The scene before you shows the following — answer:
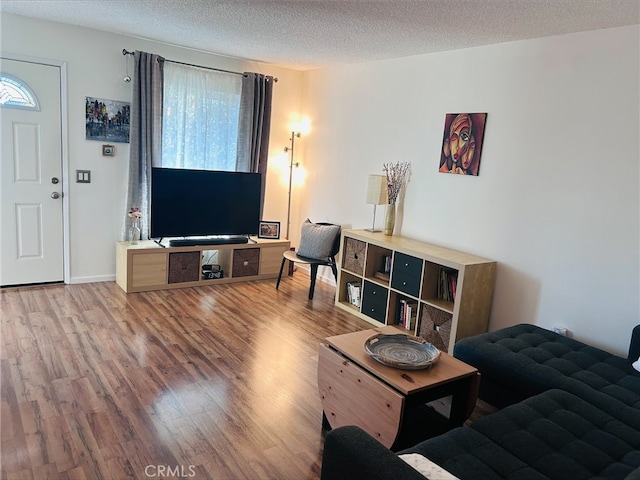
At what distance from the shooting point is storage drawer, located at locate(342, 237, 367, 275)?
4418 mm

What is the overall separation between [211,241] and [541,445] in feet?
12.9

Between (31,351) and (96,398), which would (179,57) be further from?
(96,398)

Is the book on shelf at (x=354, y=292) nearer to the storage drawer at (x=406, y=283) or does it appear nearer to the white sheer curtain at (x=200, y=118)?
the storage drawer at (x=406, y=283)

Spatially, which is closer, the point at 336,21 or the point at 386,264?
the point at 336,21

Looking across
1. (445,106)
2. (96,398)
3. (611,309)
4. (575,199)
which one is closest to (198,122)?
(445,106)

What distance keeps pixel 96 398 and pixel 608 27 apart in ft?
12.8

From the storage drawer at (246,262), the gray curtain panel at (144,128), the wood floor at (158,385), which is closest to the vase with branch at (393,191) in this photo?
the wood floor at (158,385)

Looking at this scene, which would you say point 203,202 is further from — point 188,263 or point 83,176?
point 83,176

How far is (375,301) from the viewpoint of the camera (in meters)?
4.28

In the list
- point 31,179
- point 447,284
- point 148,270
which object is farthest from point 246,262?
point 447,284

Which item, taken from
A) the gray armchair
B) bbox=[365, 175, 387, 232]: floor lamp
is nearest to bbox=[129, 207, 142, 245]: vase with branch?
the gray armchair

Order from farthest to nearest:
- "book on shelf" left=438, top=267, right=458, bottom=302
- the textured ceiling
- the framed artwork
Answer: the framed artwork < "book on shelf" left=438, top=267, right=458, bottom=302 < the textured ceiling

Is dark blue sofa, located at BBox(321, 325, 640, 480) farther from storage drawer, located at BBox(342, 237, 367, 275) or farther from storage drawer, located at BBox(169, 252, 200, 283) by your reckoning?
storage drawer, located at BBox(169, 252, 200, 283)

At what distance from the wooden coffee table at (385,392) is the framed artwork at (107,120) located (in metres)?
3.42
